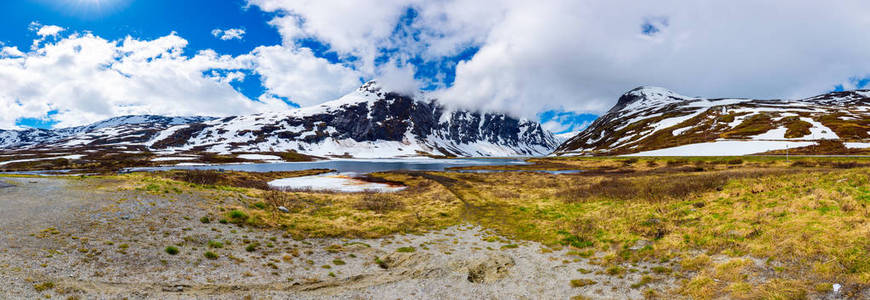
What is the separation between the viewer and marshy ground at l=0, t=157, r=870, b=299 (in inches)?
480

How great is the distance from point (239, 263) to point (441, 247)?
442 inches

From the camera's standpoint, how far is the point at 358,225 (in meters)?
25.9

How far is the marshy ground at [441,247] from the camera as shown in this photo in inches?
480

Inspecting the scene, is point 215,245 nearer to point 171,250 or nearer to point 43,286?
point 171,250

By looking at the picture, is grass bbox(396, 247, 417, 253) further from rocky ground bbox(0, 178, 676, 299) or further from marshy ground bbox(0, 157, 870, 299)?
marshy ground bbox(0, 157, 870, 299)

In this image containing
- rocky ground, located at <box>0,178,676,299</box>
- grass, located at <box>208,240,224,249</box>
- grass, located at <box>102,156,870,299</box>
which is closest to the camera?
grass, located at <box>102,156,870,299</box>

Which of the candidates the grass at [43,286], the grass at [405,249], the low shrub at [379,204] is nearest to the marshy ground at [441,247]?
the grass at [43,286]

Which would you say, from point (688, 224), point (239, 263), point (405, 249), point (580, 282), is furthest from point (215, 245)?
point (688, 224)

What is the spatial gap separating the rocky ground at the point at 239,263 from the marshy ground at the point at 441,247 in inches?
3.5

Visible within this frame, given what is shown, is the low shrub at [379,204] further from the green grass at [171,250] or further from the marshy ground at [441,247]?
the green grass at [171,250]

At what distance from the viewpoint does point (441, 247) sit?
20703 millimetres

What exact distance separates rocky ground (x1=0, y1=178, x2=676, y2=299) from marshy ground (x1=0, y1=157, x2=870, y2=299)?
89 mm

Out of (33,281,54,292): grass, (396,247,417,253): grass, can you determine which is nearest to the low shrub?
(396,247,417,253): grass

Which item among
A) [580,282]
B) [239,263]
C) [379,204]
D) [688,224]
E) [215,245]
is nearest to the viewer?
[580,282]
